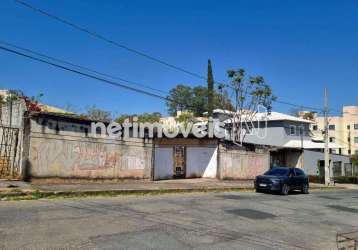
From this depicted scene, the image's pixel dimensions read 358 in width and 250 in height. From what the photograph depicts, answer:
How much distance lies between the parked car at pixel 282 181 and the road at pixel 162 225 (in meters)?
6.69

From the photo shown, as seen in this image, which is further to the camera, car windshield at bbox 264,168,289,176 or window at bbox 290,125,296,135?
window at bbox 290,125,296,135

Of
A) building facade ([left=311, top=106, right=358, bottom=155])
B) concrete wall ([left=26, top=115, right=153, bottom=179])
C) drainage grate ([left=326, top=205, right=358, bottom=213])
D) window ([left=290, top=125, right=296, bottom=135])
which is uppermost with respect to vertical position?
building facade ([left=311, top=106, right=358, bottom=155])

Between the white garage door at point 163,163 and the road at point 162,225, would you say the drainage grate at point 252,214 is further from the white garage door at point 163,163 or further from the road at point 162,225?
the white garage door at point 163,163

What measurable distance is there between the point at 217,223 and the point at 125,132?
12.6 metres

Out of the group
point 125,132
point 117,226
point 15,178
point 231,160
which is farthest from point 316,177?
point 117,226

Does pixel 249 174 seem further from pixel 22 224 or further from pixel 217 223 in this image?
pixel 22 224

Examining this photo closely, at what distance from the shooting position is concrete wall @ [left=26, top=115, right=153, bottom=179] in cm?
1781

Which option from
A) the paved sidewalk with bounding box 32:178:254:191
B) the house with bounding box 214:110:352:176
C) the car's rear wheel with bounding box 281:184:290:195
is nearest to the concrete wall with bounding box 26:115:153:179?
the paved sidewalk with bounding box 32:178:254:191

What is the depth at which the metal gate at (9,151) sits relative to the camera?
728 inches

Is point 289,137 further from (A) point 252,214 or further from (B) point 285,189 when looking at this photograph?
(A) point 252,214

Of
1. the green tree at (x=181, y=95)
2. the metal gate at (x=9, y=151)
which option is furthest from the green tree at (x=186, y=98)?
the metal gate at (x=9, y=151)

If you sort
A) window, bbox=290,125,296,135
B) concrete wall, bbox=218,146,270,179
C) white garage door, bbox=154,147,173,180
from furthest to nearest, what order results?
window, bbox=290,125,296,135, concrete wall, bbox=218,146,270,179, white garage door, bbox=154,147,173,180

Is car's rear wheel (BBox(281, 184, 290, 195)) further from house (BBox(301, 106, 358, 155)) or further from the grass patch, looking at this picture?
house (BBox(301, 106, 358, 155))

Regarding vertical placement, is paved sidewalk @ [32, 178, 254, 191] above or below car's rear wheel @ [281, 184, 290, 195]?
above
